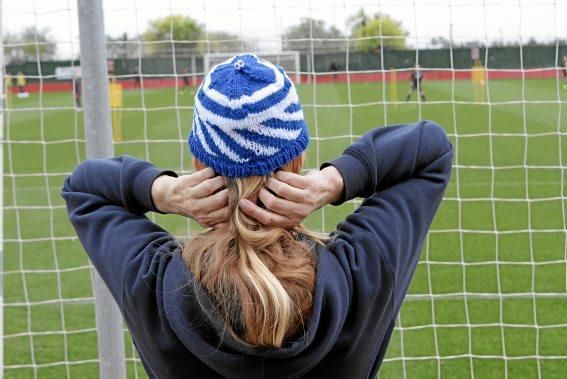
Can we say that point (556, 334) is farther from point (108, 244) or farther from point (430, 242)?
point (108, 244)

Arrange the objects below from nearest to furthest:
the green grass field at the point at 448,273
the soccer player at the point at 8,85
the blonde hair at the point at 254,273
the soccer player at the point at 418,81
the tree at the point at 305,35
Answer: the blonde hair at the point at 254,273 < the tree at the point at 305,35 < the soccer player at the point at 8,85 < the soccer player at the point at 418,81 < the green grass field at the point at 448,273

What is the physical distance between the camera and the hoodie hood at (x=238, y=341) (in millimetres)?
1215

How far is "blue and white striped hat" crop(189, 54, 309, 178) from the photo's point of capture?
1213mm

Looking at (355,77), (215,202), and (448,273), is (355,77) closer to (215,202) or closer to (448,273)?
(448,273)

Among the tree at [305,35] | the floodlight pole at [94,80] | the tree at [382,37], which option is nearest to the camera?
the floodlight pole at [94,80]

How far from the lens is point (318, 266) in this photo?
4.10 feet

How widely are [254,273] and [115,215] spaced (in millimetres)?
327

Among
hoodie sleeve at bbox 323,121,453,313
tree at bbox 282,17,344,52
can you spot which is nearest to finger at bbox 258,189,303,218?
hoodie sleeve at bbox 323,121,453,313

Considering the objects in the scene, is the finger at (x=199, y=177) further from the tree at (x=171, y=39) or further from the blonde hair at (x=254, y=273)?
the tree at (x=171, y=39)

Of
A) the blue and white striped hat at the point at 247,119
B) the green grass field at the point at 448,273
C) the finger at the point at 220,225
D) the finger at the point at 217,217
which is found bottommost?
the green grass field at the point at 448,273

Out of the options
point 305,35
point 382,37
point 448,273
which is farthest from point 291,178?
point 448,273

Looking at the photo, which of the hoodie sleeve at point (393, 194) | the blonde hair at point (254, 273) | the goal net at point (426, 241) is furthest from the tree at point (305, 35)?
the blonde hair at point (254, 273)

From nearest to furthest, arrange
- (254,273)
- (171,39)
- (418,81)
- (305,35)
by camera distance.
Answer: (254,273)
(171,39)
(305,35)
(418,81)

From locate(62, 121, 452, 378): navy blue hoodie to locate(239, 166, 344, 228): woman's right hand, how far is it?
0.06 meters
